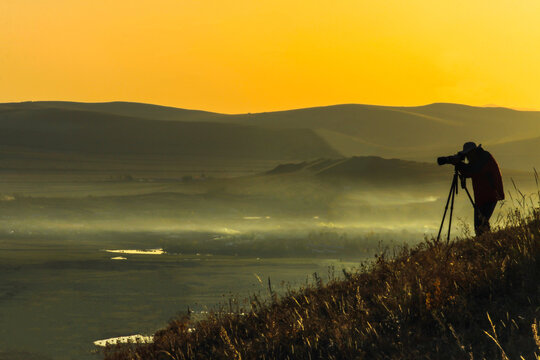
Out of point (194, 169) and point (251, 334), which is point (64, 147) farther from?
point (251, 334)

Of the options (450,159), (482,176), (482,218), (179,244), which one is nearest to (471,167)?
(482,176)

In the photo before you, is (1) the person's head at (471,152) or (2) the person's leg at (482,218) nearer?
(2) the person's leg at (482,218)

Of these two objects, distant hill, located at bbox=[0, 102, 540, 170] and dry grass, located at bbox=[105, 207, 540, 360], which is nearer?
dry grass, located at bbox=[105, 207, 540, 360]

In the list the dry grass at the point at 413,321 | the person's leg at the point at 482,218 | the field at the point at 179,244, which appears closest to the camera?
the dry grass at the point at 413,321

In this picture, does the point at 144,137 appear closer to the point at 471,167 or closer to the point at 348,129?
the point at 348,129

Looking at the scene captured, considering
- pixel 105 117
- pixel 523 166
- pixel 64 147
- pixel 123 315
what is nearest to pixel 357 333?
pixel 123 315

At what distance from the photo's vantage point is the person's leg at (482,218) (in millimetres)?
12027

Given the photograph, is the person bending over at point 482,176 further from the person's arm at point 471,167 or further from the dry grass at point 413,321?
the dry grass at point 413,321

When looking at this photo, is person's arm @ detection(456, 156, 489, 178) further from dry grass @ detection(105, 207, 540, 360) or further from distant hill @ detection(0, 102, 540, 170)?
distant hill @ detection(0, 102, 540, 170)

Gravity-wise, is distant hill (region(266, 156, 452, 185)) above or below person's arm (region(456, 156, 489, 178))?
above

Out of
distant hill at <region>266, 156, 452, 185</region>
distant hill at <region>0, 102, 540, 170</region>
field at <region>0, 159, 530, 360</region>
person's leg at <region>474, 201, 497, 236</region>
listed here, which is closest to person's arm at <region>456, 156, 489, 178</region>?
person's leg at <region>474, 201, 497, 236</region>

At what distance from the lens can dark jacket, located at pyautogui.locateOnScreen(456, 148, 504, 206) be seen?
1281 cm

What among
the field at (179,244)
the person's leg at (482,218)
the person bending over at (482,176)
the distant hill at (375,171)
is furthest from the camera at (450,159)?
the distant hill at (375,171)

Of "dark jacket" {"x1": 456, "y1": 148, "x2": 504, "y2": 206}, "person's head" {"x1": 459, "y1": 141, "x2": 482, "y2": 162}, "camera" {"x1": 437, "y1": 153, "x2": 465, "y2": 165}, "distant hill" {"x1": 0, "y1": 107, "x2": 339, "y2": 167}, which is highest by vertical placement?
"distant hill" {"x1": 0, "y1": 107, "x2": 339, "y2": 167}
